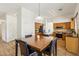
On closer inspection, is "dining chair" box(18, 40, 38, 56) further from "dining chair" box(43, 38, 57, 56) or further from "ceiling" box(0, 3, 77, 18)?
"ceiling" box(0, 3, 77, 18)

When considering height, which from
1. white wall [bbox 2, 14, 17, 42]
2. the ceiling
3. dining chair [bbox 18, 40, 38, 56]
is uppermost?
the ceiling

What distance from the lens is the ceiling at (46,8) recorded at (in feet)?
5.63

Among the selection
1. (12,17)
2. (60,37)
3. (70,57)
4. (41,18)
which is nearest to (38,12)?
(41,18)

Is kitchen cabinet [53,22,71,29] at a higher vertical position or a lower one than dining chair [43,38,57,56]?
higher

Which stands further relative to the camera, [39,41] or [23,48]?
[39,41]

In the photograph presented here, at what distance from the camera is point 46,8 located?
69.9 inches

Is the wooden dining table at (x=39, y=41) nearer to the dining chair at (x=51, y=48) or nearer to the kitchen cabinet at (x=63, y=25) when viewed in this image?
the dining chair at (x=51, y=48)

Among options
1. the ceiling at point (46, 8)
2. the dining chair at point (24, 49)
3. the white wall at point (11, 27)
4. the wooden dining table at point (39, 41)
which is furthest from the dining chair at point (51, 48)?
the white wall at point (11, 27)

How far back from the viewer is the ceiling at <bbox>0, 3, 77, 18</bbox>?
172 cm

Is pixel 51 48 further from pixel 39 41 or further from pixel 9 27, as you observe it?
pixel 9 27

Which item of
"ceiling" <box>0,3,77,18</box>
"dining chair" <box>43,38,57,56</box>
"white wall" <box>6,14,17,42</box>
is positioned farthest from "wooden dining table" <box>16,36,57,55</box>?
"ceiling" <box>0,3,77,18</box>

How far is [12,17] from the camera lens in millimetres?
1676

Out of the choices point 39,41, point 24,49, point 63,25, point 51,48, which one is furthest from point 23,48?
point 63,25

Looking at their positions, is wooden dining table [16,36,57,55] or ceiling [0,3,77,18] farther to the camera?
ceiling [0,3,77,18]
